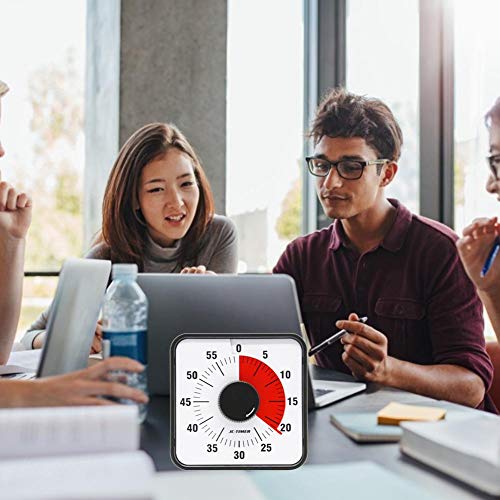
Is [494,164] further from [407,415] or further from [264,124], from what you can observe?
[264,124]

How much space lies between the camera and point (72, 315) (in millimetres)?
1094

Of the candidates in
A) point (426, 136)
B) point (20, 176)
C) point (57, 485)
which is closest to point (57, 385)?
point (57, 485)

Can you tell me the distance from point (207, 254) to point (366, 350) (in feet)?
3.49

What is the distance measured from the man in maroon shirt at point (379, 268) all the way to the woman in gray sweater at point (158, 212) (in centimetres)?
36

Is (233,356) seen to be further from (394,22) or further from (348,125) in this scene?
(394,22)

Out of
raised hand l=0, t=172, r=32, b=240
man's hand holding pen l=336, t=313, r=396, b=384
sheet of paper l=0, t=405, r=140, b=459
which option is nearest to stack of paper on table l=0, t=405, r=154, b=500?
sheet of paper l=0, t=405, r=140, b=459

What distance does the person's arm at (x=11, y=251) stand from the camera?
74.2 inches

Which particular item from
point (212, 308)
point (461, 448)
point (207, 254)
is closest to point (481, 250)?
point (212, 308)

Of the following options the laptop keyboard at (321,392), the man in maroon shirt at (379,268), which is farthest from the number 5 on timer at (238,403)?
the man in maroon shirt at (379,268)

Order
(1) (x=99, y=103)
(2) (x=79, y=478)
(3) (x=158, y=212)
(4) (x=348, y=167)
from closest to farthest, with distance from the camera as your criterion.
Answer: (2) (x=79, y=478), (4) (x=348, y=167), (3) (x=158, y=212), (1) (x=99, y=103)

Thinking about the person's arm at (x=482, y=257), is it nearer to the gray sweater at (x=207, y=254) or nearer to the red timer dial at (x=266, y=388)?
the gray sweater at (x=207, y=254)

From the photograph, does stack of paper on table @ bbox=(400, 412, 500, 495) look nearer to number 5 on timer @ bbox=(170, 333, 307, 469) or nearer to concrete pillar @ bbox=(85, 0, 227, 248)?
number 5 on timer @ bbox=(170, 333, 307, 469)

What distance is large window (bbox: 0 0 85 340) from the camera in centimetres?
357

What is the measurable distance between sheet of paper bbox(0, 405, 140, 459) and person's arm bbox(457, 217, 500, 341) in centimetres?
140
